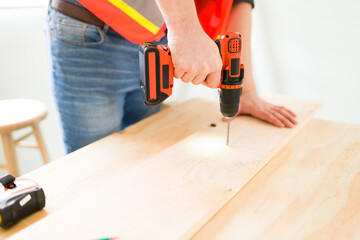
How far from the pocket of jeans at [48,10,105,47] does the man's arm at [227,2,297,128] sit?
2.01 feet

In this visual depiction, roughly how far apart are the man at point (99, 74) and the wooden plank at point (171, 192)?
25cm

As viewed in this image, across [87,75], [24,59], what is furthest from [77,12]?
[24,59]

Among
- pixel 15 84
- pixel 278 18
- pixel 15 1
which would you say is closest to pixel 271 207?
pixel 278 18

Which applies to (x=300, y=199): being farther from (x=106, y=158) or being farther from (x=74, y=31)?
(x=74, y=31)

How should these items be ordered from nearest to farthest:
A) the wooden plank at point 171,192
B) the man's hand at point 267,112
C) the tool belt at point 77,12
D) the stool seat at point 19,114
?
1. the wooden plank at point 171,192
2. the tool belt at point 77,12
3. the man's hand at point 267,112
4. the stool seat at point 19,114

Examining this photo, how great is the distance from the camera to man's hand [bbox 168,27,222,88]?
78 cm

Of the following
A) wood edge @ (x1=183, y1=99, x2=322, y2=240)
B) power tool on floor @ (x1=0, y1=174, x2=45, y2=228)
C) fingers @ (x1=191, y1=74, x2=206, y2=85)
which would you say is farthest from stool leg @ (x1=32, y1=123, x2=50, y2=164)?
wood edge @ (x1=183, y1=99, x2=322, y2=240)

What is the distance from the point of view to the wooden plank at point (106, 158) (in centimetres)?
83

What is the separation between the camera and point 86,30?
103 cm

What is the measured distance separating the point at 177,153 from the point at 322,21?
158 cm

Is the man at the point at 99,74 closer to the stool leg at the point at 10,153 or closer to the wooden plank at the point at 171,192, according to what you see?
the wooden plank at the point at 171,192

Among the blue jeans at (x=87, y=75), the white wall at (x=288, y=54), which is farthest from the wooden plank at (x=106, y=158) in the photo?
the white wall at (x=288, y=54)

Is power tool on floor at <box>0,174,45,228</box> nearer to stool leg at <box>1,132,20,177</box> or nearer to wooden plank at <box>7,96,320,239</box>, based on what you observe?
wooden plank at <box>7,96,320,239</box>

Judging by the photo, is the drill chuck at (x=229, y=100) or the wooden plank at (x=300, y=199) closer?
the wooden plank at (x=300, y=199)
